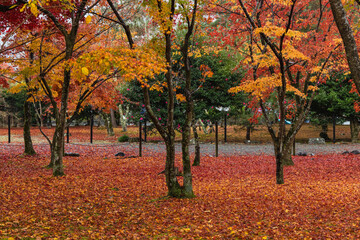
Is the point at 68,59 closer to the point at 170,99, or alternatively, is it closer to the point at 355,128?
the point at 170,99

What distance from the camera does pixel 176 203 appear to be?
6188 mm

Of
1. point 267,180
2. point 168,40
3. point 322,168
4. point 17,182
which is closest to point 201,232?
point 168,40

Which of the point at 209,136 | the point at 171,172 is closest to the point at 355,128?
the point at 209,136

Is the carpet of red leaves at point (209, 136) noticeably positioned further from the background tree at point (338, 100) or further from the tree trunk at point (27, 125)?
the tree trunk at point (27, 125)

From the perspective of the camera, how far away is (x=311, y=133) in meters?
25.5

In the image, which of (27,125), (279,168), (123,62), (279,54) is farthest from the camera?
(27,125)

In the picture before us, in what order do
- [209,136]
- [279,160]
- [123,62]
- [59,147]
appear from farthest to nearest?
[209,136] < [59,147] < [279,160] < [123,62]

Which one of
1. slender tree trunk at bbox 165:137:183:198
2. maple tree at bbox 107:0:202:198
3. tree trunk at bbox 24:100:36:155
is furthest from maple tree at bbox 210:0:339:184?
tree trunk at bbox 24:100:36:155

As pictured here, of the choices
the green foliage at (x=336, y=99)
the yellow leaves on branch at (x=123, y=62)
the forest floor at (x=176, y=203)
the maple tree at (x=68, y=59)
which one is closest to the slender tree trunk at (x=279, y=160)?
the forest floor at (x=176, y=203)

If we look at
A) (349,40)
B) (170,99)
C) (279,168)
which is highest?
(349,40)

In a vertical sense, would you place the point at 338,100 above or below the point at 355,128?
above

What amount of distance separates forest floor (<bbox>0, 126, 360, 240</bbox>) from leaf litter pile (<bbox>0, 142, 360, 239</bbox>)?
1 centimetres

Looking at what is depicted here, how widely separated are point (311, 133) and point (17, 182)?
2277 cm

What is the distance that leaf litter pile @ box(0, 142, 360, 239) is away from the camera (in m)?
4.57
